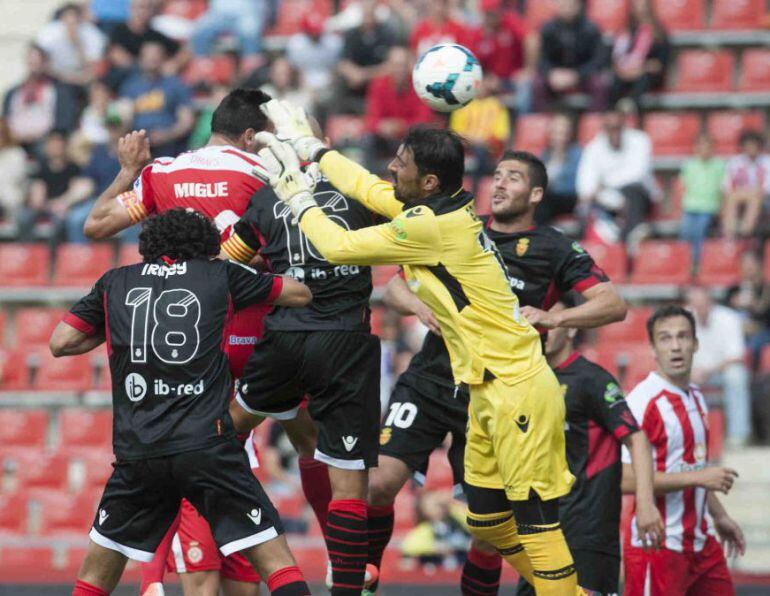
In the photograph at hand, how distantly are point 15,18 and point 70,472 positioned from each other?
28.9 ft

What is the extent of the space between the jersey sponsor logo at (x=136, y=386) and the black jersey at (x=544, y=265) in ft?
7.13

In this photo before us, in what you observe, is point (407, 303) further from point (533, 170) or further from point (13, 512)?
point (13, 512)

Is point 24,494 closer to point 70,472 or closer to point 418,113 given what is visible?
point 70,472

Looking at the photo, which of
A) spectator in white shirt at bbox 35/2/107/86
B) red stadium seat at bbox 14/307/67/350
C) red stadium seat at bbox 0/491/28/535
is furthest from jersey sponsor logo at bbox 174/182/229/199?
spectator in white shirt at bbox 35/2/107/86

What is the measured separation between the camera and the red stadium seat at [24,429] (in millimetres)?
15305

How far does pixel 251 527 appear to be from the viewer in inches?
272

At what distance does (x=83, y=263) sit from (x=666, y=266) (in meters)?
6.52

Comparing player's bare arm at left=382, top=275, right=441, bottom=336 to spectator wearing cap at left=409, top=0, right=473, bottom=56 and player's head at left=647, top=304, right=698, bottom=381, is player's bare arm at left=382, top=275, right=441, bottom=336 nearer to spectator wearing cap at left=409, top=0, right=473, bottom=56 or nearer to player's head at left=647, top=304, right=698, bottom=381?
player's head at left=647, top=304, right=698, bottom=381

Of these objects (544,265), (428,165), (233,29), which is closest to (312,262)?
(428,165)

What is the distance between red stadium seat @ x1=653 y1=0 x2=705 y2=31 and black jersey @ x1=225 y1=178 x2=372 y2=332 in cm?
1066

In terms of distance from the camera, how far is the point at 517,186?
796cm

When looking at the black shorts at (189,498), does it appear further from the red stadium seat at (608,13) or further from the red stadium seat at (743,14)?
the red stadium seat at (743,14)

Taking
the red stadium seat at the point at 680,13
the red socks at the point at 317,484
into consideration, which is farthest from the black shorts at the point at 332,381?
the red stadium seat at the point at 680,13

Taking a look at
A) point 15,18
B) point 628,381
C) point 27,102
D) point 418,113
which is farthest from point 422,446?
point 15,18
